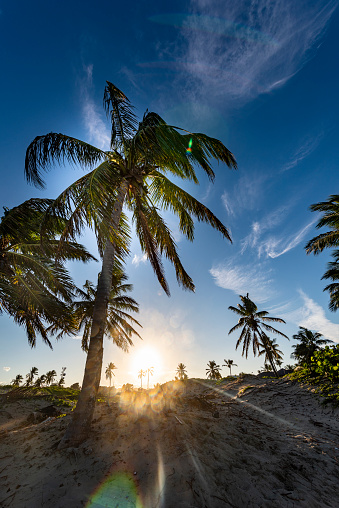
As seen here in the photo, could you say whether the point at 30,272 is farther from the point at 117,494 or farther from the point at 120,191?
the point at 117,494

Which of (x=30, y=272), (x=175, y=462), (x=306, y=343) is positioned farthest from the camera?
(x=306, y=343)

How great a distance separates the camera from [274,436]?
4223mm

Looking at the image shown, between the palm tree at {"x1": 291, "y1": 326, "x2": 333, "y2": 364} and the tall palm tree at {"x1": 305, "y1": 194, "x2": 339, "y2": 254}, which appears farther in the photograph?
the palm tree at {"x1": 291, "y1": 326, "x2": 333, "y2": 364}

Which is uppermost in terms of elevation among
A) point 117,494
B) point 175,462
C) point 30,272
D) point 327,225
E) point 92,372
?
point 327,225

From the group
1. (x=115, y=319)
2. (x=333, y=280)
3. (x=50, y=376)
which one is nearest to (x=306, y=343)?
(x=333, y=280)

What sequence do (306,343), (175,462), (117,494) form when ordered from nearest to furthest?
(117,494) → (175,462) → (306,343)

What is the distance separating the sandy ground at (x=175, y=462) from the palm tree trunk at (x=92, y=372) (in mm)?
270

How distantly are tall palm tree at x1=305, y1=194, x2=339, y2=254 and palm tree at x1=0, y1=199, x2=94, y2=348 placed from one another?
1352cm

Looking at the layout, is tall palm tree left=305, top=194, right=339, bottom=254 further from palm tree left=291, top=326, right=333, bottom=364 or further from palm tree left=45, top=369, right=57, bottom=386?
palm tree left=45, top=369, right=57, bottom=386

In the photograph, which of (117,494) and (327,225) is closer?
(117,494)

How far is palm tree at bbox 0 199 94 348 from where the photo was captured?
6848 mm

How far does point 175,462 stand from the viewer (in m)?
3.02

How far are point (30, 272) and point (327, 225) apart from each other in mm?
15982

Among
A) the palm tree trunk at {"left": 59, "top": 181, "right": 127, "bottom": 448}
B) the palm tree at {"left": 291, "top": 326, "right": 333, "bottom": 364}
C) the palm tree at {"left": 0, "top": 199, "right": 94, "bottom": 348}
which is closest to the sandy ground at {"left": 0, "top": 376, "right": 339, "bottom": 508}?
the palm tree trunk at {"left": 59, "top": 181, "right": 127, "bottom": 448}
